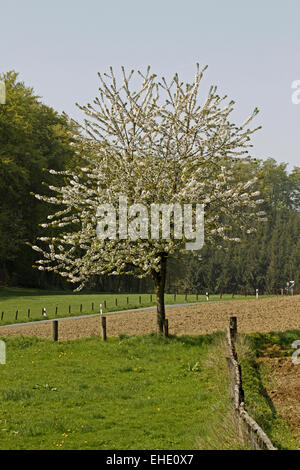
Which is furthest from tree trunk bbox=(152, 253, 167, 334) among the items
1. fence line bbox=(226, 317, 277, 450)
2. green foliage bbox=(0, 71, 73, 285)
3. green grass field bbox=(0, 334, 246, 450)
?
green foliage bbox=(0, 71, 73, 285)

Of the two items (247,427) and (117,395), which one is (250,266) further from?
(247,427)

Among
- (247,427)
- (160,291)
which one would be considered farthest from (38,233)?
(247,427)

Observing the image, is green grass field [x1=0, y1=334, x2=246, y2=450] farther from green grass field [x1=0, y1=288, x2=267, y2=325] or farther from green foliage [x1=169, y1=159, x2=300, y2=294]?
green foliage [x1=169, y1=159, x2=300, y2=294]

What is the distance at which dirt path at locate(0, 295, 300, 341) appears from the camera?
87.8 feet

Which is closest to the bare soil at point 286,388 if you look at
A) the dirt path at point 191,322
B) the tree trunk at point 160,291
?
the tree trunk at point 160,291

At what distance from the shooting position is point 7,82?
5922cm

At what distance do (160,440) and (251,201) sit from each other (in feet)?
40.8

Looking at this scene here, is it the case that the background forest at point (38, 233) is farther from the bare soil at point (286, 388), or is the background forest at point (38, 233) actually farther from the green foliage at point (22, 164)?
the bare soil at point (286, 388)

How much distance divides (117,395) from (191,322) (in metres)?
15.2

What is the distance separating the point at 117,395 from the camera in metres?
15.1

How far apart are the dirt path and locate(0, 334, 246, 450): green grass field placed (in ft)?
14.8

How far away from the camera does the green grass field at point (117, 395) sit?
37.1 ft

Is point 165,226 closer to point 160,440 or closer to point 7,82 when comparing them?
point 160,440

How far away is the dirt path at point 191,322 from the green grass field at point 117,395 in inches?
178
